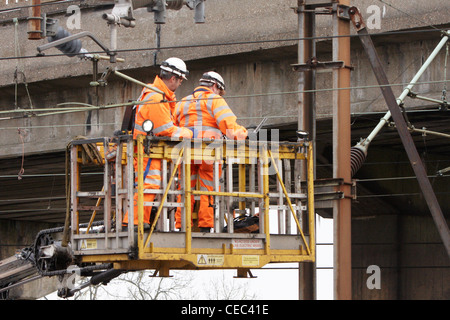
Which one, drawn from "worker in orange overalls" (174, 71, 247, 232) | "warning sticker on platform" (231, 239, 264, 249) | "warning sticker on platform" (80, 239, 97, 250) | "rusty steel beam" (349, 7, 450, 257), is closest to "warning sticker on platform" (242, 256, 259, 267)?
"warning sticker on platform" (231, 239, 264, 249)

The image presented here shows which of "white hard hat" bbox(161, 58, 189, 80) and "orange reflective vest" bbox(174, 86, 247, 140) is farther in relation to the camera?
"white hard hat" bbox(161, 58, 189, 80)

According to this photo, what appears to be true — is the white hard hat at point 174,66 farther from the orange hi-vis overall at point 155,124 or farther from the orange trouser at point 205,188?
the orange trouser at point 205,188

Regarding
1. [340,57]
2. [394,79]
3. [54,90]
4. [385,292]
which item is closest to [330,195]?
[340,57]

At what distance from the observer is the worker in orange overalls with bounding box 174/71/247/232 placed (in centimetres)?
1205

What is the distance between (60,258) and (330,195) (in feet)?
16.4

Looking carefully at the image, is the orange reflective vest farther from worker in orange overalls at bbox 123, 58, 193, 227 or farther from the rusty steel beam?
the rusty steel beam

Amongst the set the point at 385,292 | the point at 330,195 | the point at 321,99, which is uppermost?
the point at 321,99

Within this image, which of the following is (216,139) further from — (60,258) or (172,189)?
(60,258)

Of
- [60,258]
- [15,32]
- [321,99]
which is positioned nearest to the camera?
[60,258]

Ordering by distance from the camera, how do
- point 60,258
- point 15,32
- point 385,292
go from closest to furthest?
point 60,258
point 15,32
point 385,292

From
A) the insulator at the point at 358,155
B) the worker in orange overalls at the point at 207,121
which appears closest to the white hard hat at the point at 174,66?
the worker in orange overalls at the point at 207,121

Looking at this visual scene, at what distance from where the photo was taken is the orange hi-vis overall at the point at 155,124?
1150 cm

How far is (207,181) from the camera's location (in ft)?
39.7

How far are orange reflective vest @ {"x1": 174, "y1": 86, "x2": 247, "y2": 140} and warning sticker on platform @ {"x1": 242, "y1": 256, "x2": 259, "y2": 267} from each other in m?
1.36
